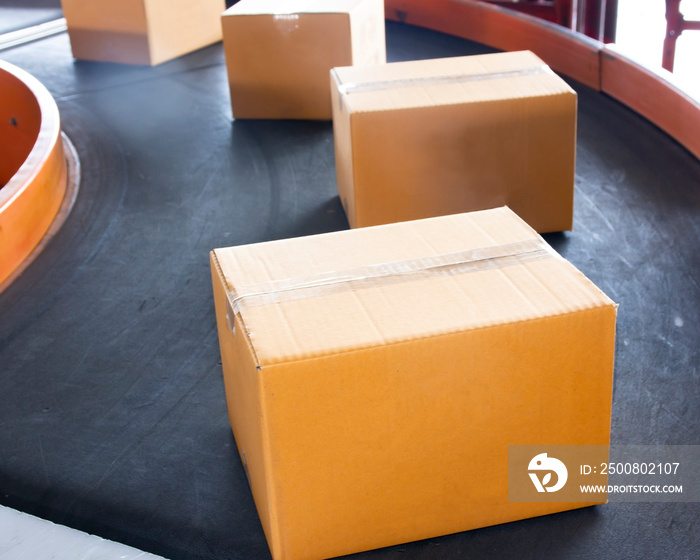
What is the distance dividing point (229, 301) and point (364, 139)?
1.23 meters

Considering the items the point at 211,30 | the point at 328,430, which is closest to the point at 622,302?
the point at 328,430

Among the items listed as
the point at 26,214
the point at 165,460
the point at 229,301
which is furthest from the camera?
the point at 26,214

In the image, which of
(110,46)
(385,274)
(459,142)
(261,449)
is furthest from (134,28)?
(261,449)

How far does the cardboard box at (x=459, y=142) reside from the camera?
8.73 feet

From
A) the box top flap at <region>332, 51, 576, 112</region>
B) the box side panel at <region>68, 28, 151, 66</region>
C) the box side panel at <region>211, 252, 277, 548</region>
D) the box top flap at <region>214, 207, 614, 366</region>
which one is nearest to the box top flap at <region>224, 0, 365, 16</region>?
the box top flap at <region>332, 51, 576, 112</region>

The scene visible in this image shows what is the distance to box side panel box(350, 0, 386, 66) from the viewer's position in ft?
12.8

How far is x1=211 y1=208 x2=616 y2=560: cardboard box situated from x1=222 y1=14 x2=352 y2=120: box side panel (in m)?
2.40

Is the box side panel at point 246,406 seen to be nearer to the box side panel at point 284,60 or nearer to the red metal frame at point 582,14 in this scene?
the box side panel at point 284,60

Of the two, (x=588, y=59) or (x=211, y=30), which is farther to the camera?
(x=211, y=30)

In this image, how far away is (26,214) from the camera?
117 inches

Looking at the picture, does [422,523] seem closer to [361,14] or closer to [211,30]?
[361,14]

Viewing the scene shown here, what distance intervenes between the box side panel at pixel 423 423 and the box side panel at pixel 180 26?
406 centimetres

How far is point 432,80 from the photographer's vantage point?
9.29 ft

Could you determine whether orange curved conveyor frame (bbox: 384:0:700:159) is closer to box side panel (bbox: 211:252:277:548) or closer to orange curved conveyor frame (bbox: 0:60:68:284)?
box side panel (bbox: 211:252:277:548)
